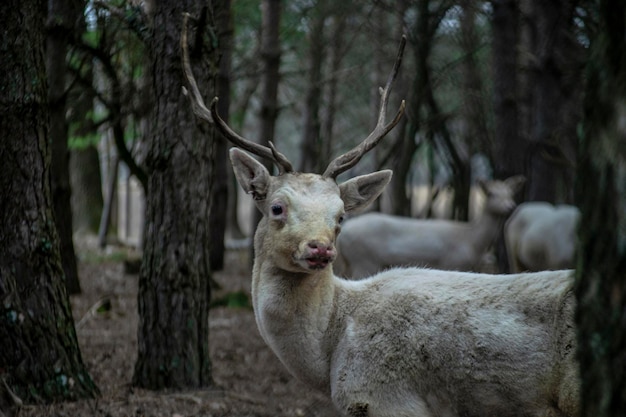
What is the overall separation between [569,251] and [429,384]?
8921 millimetres

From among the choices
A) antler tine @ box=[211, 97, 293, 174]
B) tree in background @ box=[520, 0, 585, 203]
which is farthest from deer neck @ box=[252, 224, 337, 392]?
tree in background @ box=[520, 0, 585, 203]

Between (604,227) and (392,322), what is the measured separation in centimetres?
219

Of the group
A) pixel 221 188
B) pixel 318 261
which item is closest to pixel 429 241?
pixel 221 188

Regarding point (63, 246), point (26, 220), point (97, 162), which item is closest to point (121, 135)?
point (63, 246)

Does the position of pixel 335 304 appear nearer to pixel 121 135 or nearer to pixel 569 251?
pixel 121 135

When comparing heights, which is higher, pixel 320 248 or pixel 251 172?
pixel 251 172

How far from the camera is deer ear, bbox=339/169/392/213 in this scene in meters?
5.33

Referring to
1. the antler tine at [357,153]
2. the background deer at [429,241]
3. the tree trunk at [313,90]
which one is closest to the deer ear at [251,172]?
the antler tine at [357,153]

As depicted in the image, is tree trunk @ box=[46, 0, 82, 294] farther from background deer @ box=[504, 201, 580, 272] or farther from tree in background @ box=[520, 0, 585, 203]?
tree in background @ box=[520, 0, 585, 203]

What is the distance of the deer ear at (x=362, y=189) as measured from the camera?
533cm

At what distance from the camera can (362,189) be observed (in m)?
5.43

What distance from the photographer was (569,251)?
41.7ft

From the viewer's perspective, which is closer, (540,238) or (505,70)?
(505,70)

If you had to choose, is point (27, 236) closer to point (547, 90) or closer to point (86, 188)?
point (547, 90)
